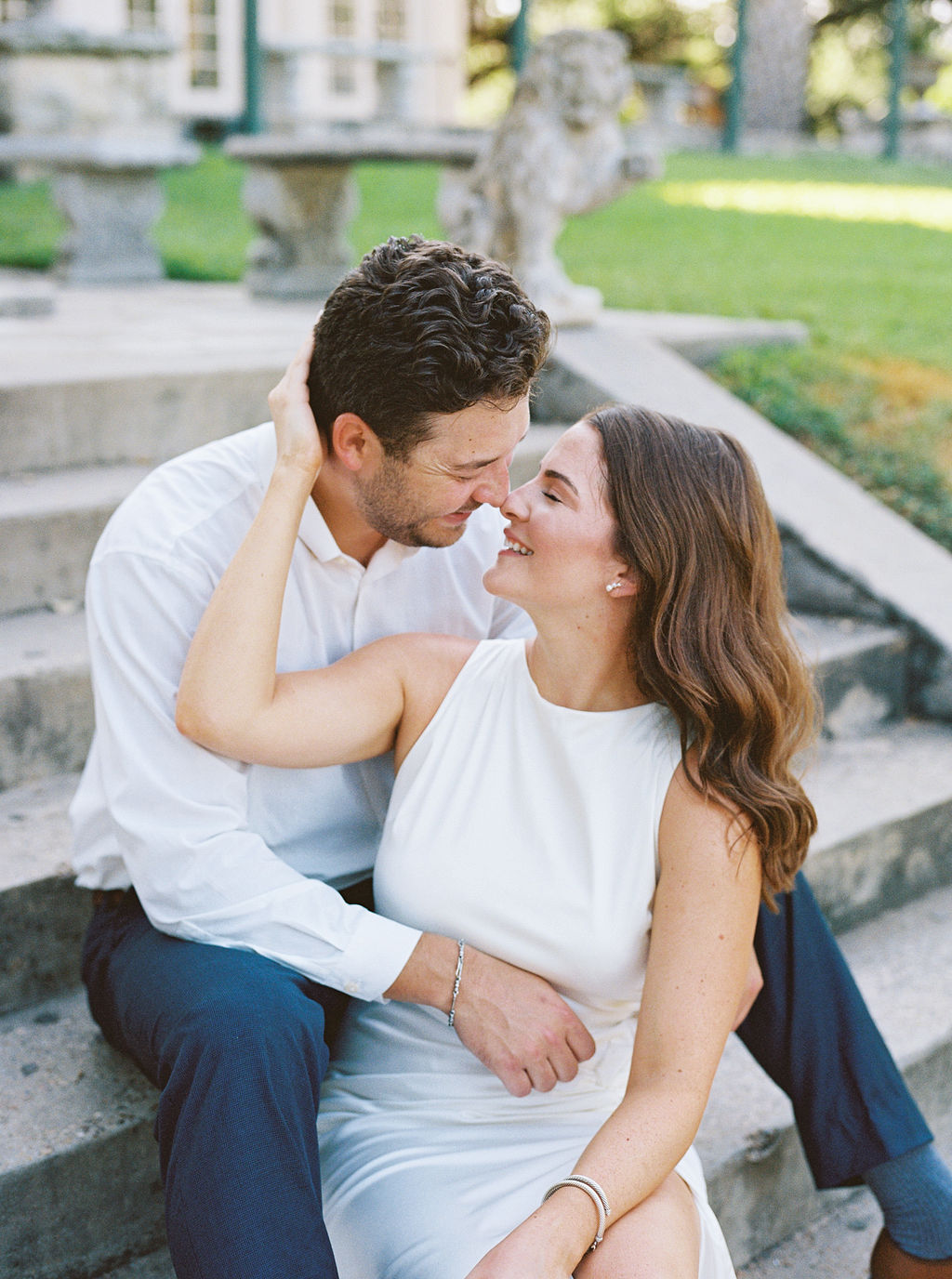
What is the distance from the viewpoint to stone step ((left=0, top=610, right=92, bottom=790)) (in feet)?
9.03

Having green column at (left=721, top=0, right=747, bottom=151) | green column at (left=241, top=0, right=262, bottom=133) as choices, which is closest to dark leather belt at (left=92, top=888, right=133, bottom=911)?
green column at (left=241, top=0, right=262, bottom=133)

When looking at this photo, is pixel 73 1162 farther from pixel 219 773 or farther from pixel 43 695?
pixel 43 695

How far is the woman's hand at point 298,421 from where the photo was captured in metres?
2.09

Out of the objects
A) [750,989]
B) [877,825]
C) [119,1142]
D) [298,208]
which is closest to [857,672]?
[877,825]

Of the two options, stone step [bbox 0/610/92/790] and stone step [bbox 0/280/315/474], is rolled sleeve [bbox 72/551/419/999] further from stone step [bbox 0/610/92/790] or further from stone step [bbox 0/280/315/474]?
stone step [bbox 0/280/315/474]

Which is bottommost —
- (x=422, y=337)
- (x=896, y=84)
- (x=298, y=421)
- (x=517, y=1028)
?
(x=517, y=1028)

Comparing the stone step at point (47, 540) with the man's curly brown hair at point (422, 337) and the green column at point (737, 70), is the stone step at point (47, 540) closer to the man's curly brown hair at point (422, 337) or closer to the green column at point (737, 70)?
the man's curly brown hair at point (422, 337)

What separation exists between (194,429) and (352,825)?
1.85 meters

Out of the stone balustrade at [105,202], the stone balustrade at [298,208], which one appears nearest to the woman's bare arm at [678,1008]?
the stone balustrade at [298,208]

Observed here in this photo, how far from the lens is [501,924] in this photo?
2.04 metres

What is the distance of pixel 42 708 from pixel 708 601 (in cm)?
147

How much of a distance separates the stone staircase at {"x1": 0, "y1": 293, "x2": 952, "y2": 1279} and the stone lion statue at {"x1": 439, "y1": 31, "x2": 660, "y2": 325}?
1192mm

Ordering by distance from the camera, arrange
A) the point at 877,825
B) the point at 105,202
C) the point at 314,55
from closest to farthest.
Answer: the point at 877,825 < the point at 105,202 < the point at 314,55

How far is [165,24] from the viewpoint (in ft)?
51.8
